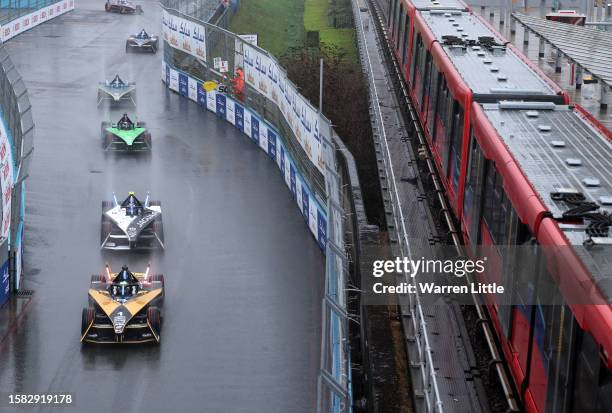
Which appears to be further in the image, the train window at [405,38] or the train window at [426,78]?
the train window at [405,38]

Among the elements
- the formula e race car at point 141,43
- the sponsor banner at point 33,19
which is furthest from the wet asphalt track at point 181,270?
the sponsor banner at point 33,19

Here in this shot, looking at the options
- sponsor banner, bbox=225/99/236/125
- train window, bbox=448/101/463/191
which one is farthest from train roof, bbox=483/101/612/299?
sponsor banner, bbox=225/99/236/125

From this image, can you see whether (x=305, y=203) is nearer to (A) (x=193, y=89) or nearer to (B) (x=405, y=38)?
(B) (x=405, y=38)

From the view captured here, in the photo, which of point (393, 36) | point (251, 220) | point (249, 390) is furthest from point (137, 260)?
point (393, 36)

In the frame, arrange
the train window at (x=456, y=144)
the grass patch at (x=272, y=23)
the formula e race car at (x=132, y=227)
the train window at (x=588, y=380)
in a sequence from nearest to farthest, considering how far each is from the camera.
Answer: the train window at (x=588, y=380) → the train window at (x=456, y=144) → the formula e race car at (x=132, y=227) → the grass patch at (x=272, y=23)

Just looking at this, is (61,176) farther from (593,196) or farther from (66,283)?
(593,196)

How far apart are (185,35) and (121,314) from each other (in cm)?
2706

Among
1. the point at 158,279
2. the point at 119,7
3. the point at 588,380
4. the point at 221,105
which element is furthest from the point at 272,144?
the point at 119,7

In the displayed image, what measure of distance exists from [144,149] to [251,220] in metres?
9.18

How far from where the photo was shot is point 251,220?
106 ft

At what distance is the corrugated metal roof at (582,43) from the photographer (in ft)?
90.0

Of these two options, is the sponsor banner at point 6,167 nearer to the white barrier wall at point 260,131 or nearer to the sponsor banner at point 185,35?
the white barrier wall at point 260,131

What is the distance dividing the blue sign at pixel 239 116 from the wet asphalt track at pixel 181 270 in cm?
34

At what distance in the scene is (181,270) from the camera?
28234 mm
